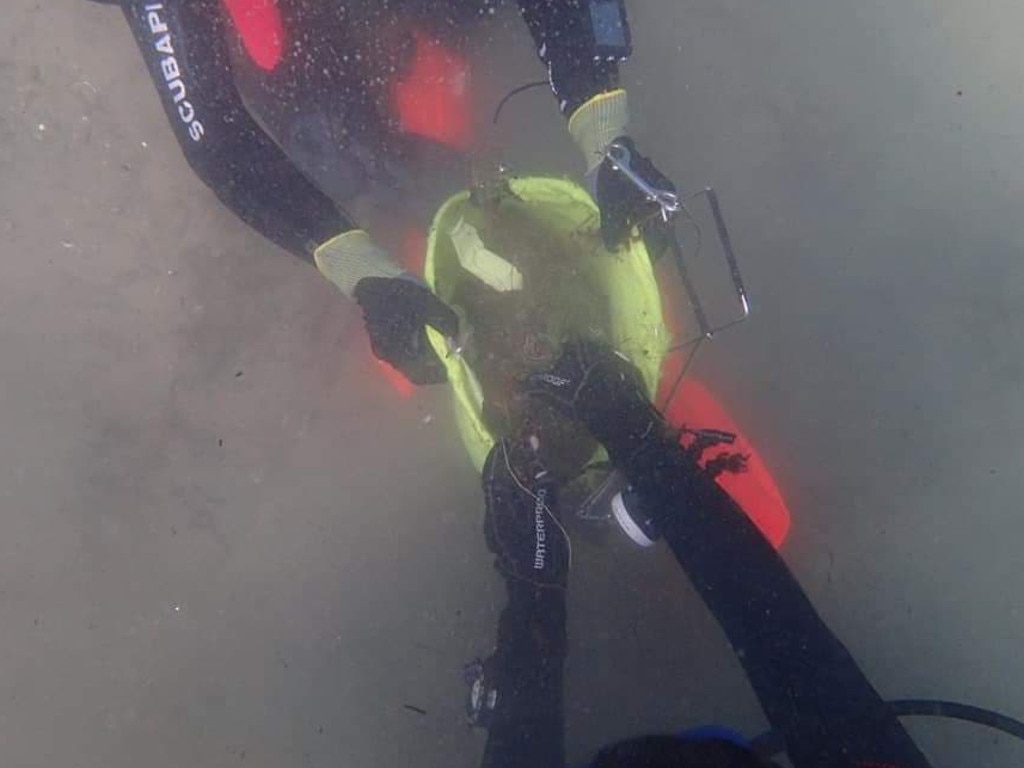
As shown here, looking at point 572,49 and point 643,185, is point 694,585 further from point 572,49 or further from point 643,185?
point 572,49

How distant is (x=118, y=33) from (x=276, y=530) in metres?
1.47

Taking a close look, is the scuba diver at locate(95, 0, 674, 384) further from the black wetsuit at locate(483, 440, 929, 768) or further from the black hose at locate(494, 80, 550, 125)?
the black wetsuit at locate(483, 440, 929, 768)

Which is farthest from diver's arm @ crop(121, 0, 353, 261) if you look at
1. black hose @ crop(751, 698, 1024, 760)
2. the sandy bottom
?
black hose @ crop(751, 698, 1024, 760)

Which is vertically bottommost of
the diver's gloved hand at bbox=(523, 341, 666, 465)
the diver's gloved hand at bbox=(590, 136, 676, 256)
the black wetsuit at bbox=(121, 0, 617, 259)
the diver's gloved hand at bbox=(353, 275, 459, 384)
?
the diver's gloved hand at bbox=(523, 341, 666, 465)

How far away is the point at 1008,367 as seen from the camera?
8.09ft

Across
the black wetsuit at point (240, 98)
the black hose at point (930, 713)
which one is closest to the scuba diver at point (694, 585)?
the black hose at point (930, 713)

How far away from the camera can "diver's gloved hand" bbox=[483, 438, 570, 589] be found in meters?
1.82

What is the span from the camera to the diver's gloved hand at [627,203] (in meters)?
1.74

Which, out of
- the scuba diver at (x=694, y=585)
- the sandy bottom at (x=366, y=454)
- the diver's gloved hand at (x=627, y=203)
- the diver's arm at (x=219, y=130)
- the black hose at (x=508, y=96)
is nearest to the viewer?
the scuba diver at (x=694, y=585)

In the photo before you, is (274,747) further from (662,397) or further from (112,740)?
(662,397)

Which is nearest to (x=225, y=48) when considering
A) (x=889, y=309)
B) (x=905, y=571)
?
(x=889, y=309)

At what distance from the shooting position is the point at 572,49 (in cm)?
187

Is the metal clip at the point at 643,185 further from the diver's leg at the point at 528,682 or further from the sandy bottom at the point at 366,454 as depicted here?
the diver's leg at the point at 528,682

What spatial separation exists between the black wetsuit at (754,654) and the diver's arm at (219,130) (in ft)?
2.87
